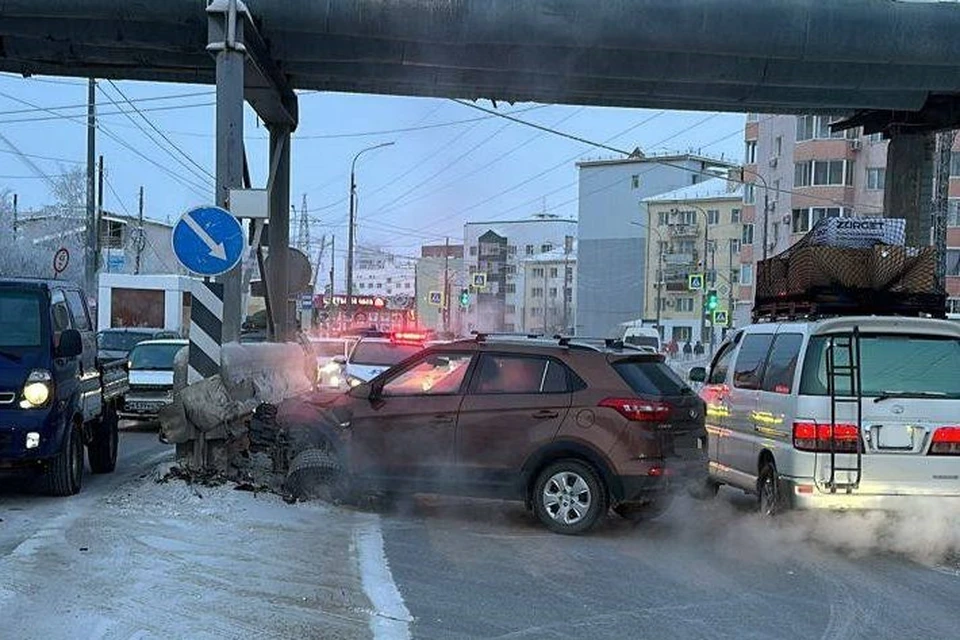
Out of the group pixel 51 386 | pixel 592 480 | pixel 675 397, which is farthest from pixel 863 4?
pixel 51 386

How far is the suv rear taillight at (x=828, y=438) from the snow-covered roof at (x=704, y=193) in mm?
84638

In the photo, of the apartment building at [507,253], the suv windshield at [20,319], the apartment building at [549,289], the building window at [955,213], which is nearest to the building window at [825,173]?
the building window at [955,213]

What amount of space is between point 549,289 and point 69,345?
117 m

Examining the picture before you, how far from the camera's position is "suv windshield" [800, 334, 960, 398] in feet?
27.3

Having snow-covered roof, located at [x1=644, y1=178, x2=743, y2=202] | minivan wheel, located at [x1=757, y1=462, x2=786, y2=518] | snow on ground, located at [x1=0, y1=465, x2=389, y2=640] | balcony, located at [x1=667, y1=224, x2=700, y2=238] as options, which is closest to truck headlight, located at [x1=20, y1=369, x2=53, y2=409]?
snow on ground, located at [x1=0, y1=465, x2=389, y2=640]

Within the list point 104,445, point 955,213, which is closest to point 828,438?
point 104,445

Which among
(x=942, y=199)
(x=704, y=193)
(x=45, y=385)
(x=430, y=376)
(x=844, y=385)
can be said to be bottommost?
(x=45, y=385)

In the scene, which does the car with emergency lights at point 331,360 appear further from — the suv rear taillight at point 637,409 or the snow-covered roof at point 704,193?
the snow-covered roof at point 704,193

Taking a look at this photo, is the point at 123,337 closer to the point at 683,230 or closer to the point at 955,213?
the point at 955,213

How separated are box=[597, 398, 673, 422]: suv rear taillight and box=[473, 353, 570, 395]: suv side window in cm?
43

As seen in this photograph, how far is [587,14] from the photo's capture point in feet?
43.1

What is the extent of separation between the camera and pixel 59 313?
10148 mm

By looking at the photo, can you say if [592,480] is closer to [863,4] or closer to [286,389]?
[286,389]

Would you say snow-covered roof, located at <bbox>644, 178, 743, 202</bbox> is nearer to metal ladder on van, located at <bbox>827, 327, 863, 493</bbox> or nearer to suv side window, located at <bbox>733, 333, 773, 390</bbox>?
suv side window, located at <bbox>733, 333, 773, 390</bbox>
